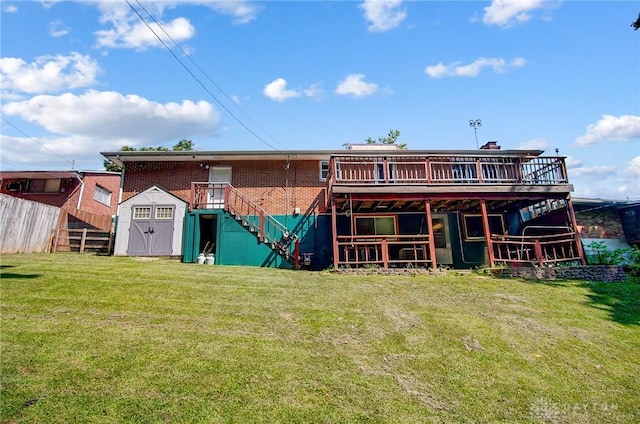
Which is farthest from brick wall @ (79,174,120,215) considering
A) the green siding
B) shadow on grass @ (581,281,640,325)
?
shadow on grass @ (581,281,640,325)

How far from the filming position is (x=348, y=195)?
1174cm

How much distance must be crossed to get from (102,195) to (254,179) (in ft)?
43.2

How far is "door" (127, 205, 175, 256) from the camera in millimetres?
13102

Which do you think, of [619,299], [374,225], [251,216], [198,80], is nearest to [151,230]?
[251,216]

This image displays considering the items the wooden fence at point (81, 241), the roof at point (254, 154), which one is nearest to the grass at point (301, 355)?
the wooden fence at point (81, 241)

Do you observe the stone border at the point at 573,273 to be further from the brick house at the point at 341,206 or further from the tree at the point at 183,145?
the tree at the point at 183,145

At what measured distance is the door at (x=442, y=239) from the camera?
14414 mm

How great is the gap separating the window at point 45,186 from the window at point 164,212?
1205cm

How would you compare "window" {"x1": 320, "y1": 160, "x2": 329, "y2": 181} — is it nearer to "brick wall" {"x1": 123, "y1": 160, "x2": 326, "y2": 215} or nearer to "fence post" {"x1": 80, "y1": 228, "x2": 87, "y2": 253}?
"brick wall" {"x1": 123, "y1": 160, "x2": 326, "y2": 215}

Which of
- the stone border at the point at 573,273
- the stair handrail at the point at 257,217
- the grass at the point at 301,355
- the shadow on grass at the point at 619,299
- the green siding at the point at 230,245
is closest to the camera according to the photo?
the grass at the point at 301,355

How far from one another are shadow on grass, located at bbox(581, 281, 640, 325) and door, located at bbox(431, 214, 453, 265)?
5440 millimetres

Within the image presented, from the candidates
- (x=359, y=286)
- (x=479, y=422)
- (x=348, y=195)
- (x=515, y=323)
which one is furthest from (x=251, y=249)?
(x=479, y=422)

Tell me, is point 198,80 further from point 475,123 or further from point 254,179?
point 475,123

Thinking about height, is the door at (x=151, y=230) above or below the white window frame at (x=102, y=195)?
below
